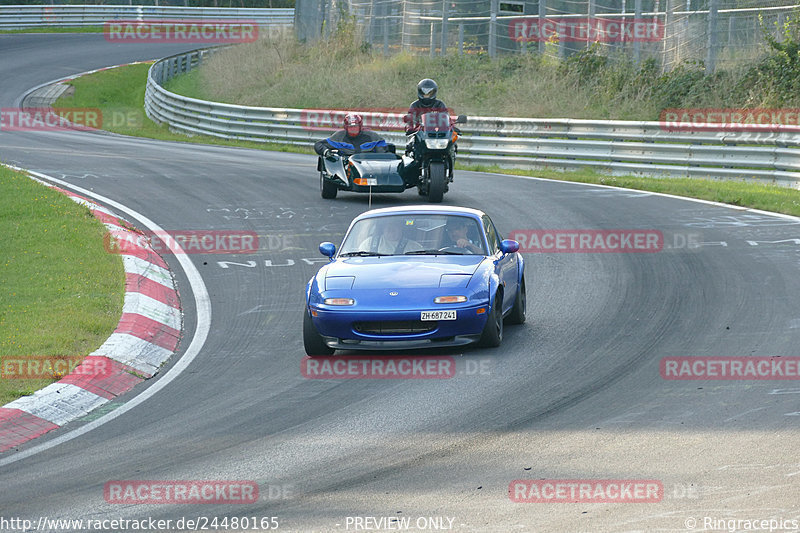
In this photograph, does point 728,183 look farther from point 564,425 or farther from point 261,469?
point 261,469

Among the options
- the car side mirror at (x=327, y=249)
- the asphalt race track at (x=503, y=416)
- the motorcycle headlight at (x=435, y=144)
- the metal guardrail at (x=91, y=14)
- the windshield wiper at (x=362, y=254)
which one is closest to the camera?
the asphalt race track at (x=503, y=416)

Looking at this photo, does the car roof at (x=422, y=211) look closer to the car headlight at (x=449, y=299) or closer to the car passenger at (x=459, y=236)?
the car passenger at (x=459, y=236)

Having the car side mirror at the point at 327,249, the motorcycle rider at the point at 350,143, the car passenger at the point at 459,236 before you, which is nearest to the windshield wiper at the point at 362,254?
the car side mirror at the point at 327,249

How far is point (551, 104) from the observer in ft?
Result: 99.7

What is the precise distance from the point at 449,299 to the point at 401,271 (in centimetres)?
71

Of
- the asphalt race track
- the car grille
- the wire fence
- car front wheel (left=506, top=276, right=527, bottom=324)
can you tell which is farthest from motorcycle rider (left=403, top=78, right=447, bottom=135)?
the car grille

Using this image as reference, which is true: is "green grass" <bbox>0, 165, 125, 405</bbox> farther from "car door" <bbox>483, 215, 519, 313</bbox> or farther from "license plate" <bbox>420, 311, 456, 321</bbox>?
"car door" <bbox>483, 215, 519, 313</bbox>

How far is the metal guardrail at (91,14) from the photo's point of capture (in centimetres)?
6038

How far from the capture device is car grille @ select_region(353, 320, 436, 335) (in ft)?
33.0

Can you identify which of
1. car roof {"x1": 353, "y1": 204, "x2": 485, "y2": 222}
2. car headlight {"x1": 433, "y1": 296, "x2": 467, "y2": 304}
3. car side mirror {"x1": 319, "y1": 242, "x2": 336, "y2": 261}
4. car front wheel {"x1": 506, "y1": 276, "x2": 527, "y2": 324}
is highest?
car roof {"x1": 353, "y1": 204, "x2": 485, "y2": 222}

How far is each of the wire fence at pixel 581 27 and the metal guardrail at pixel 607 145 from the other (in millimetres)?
4301

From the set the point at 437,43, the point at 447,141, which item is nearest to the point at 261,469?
the point at 447,141

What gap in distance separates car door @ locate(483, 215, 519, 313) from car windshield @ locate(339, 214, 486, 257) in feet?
0.52

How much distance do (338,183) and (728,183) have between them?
713cm
